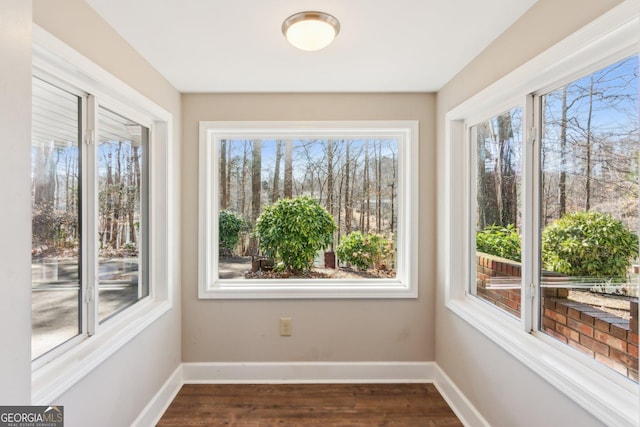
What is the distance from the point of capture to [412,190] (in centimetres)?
266

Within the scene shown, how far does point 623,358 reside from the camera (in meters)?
1.26

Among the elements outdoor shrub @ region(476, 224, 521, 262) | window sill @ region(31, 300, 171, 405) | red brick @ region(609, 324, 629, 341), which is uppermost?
outdoor shrub @ region(476, 224, 521, 262)

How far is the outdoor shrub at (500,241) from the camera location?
189 centimetres

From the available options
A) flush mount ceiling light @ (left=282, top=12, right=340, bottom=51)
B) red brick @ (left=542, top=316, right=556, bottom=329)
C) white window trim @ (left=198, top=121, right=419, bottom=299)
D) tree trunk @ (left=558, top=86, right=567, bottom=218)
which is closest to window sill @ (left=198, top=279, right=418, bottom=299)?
white window trim @ (left=198, top=121, right=419, bottom=299)

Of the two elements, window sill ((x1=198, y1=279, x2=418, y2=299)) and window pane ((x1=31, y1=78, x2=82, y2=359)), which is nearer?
window pane ((x1=31, y1=78, x2=82, y2=359))

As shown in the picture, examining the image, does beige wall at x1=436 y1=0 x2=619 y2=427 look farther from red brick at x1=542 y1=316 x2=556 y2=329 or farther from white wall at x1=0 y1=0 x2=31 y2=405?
white wall at x1=0 y1=0 x2=31 y2=405

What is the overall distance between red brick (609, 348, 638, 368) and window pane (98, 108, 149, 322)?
2360 millimetres

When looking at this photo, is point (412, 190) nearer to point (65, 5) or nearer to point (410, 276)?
point (410, 276)

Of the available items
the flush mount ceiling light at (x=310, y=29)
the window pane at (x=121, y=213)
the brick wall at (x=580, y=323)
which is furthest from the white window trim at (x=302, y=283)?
the flush mount ceiling light at (x=310, y=29)

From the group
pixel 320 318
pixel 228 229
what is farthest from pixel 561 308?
pixel 228 229

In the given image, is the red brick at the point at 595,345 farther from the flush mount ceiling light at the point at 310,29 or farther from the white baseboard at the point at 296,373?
the flush mount ceiling light at the point at 310,29

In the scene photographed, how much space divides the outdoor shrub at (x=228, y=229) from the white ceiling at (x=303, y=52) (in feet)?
3.31

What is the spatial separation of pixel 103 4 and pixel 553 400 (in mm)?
2637

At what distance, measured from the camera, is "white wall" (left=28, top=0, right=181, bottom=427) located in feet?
4.62
